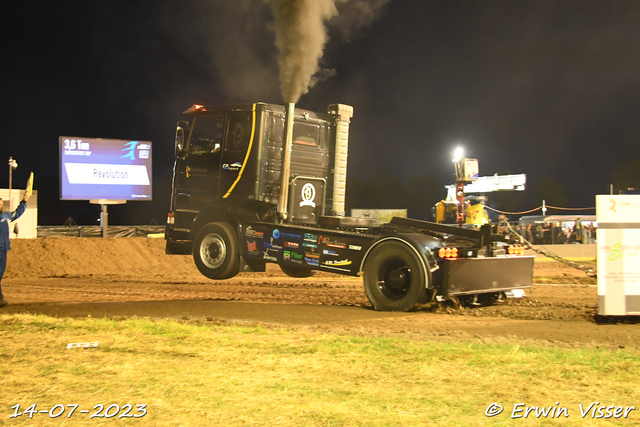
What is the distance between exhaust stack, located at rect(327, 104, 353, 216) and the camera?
1252 cm

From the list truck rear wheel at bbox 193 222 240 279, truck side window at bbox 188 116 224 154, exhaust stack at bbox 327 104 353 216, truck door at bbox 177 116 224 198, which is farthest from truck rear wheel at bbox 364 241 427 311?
truck side window at bbox 188 116 224 154

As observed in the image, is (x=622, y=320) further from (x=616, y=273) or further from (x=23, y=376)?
(x=23, y=376)

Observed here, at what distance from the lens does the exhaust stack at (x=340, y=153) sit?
12523mm

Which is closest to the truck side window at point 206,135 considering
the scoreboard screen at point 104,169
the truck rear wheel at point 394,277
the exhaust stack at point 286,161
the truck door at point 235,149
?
the truck door at point 235,149

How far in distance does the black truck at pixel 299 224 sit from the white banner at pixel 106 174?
675 inches

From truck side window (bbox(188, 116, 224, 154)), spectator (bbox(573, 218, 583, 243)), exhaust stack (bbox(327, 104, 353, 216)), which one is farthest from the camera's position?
spectator (bbox(573, 218, 583, 243))

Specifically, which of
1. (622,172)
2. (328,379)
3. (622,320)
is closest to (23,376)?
(328,379)

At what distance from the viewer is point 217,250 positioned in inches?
492

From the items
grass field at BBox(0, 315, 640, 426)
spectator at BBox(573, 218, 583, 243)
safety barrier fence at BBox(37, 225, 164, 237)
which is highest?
spectator at BBox(573, 218, 583, 243)

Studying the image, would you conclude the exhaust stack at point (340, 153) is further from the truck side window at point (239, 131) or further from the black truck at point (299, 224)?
the truck side window at point (239, 131)

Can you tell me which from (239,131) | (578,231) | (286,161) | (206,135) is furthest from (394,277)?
(578,231)

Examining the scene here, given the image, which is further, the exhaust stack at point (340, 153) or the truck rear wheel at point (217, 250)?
the exhaust stack at point (340, 153)

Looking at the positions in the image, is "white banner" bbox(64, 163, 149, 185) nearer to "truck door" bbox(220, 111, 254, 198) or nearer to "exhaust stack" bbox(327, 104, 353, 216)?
"truck door" bbox(220, 111, 254, 198)

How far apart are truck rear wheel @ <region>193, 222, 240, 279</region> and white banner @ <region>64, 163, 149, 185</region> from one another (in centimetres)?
1792
